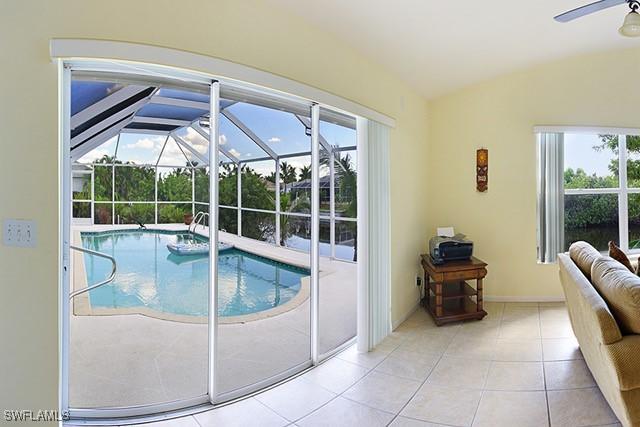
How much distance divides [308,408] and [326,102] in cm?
206

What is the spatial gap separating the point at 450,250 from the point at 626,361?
202 centimetres

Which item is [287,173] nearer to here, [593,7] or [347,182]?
[347,182]

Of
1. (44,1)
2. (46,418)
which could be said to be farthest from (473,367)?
(44,1)

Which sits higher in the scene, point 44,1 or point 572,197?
point 44,1

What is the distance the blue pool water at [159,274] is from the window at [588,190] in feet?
12.3

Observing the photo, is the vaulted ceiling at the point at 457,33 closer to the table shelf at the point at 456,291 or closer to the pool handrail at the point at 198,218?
the pool handrail at the point at 198,218

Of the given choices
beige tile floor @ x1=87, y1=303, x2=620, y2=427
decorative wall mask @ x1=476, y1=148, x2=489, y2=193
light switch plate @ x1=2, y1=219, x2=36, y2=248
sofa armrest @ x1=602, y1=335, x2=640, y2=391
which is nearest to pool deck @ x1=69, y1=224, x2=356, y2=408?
beige tile floor @ x1=87, y1=303, x2=620, y2=427

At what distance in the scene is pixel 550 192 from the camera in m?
4.29

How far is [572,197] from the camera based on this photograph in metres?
4.34

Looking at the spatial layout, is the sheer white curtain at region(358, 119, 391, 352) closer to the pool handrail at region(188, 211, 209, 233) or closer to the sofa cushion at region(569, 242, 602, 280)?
the pool handrail at region(188, 211, 209, 233)

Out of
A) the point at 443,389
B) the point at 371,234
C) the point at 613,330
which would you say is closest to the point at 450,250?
the point at 371,234

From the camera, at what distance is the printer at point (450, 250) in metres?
3.65

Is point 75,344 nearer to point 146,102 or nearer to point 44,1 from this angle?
point 146,102

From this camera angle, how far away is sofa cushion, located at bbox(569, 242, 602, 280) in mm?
2434
